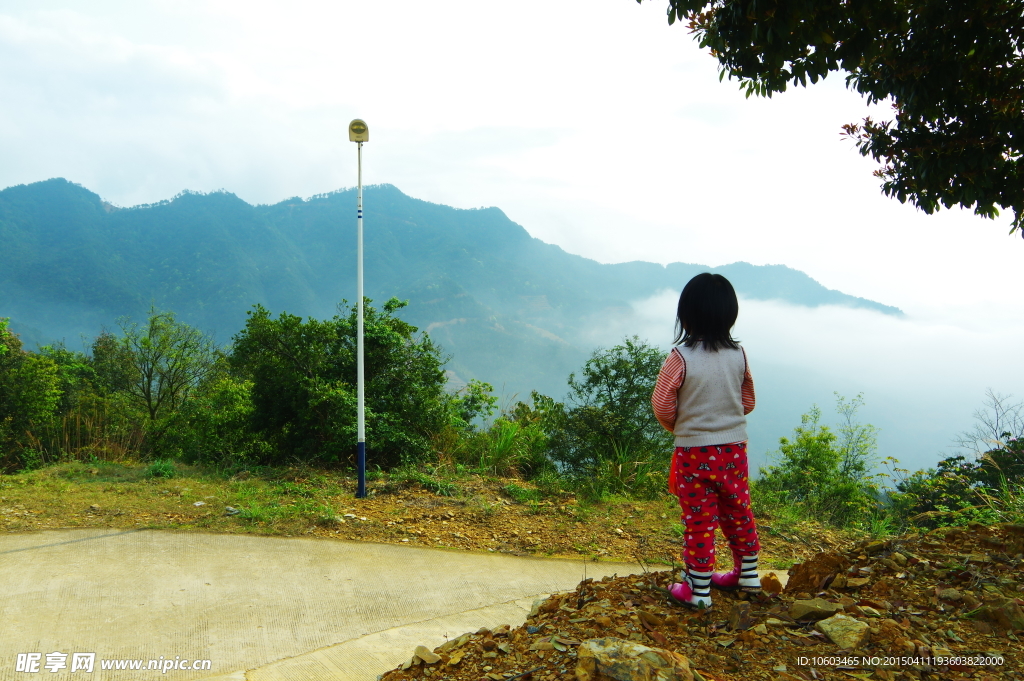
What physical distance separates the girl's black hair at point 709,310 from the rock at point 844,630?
1244mm

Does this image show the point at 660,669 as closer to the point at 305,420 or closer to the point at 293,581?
the point at 293,581

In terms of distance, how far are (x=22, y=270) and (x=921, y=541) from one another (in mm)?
166658

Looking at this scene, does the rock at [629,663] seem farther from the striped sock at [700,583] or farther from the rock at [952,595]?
the rock at [952,595]

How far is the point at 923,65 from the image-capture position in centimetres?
375

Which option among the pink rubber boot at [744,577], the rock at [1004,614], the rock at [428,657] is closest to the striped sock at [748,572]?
the pink rubber boot at [744,577]

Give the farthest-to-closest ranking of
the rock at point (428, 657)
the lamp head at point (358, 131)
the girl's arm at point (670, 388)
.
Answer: the lamp head at point (358, 131) < the girl's arm at point (670, 388) < the rock at point (428, 657)

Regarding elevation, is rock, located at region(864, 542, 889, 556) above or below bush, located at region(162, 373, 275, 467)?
above

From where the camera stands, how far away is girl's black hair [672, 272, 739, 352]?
3.04 m

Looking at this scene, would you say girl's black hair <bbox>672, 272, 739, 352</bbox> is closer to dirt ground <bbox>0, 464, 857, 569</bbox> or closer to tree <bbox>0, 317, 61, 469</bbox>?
dirt ground <bbox>0, 464, 857, 569</bbox>

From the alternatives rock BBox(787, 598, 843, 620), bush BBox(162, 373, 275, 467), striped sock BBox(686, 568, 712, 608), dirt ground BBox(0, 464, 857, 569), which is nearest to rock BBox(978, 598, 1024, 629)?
rock BBox(787, 598, 843, 620)

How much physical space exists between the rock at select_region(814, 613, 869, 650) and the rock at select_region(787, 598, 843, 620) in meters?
0.04

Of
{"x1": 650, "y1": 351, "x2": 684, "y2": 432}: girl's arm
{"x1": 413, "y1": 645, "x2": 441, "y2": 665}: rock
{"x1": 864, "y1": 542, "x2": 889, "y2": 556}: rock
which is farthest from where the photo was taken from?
{"x1": 864, "y1": 542, "x2": 889, "y2": 556}: rock

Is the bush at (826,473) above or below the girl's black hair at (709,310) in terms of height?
below

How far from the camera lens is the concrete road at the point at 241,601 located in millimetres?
3172
